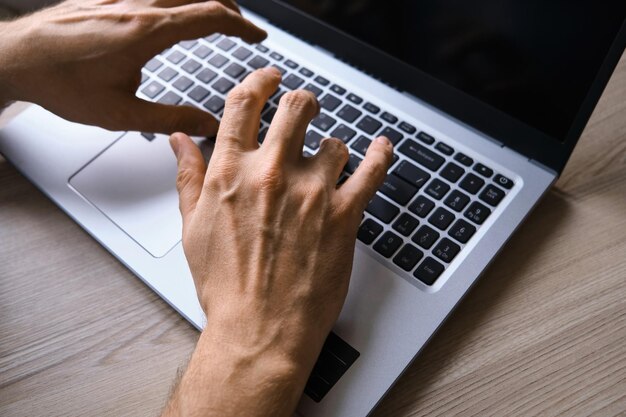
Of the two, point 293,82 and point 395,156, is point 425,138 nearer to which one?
point 395,156

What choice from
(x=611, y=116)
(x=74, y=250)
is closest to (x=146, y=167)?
(x=74, y=250)

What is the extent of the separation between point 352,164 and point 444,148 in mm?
108

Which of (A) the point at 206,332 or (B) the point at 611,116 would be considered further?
(B) the point at 611,116

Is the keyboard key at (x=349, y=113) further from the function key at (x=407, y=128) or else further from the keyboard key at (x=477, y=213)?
the keyboard key at (x=477, y=213)

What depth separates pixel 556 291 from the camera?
573mm

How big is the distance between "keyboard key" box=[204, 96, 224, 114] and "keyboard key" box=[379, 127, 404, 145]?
208 mm

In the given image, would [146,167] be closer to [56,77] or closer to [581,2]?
[56,77]

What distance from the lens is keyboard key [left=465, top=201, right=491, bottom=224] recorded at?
0.58 m

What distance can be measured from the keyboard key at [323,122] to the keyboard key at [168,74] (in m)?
0.21

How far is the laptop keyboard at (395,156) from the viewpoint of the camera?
1.88 ft

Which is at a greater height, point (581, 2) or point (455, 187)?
point (581, 2)

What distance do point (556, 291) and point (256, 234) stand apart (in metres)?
0.31

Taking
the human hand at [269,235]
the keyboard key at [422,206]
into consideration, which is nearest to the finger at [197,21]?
the human hand at [269,235]

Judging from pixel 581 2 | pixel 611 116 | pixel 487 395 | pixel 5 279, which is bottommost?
pixel 5 279
